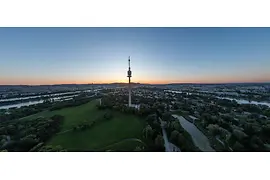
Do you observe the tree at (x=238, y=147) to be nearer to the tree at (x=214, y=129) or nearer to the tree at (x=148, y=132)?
the tree at (x=214, y=129)

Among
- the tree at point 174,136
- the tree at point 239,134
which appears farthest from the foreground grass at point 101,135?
the tree at point 239,134

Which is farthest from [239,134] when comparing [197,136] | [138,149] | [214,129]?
[138,149]

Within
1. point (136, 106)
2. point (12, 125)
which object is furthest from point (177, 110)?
point (12, 125)

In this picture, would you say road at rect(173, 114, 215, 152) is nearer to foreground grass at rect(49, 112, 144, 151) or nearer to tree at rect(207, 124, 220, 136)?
tree at rect(207, 124, 220, 136)

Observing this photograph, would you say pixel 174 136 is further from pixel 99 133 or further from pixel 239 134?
pixel 99 133

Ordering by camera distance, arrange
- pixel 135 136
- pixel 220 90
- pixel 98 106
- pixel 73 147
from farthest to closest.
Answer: pixel 220 90 → pixel 98 106 → pixel 135 136 → pixel 73 147

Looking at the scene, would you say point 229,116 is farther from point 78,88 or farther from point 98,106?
point 78,88
